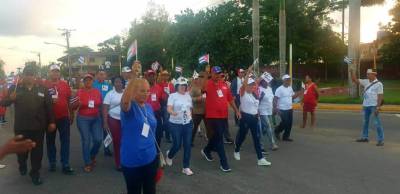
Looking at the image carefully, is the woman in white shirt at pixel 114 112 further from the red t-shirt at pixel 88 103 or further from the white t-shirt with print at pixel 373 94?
the white t-shirt with print at pixel 373 94

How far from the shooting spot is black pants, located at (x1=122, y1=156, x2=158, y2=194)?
460 centimetres

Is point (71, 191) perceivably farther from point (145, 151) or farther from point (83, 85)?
point (145, 151)

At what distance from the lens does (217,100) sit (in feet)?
27.6

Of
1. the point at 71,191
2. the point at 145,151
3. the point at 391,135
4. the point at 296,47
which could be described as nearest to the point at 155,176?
the point at 145,151

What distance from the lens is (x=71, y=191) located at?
6945 mm

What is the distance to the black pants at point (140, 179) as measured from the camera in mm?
4602

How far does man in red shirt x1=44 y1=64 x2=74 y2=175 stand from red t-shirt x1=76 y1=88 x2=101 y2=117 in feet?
0.87

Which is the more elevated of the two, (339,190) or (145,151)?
(145,151)

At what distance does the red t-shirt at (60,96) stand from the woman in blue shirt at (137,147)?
3.81 metres

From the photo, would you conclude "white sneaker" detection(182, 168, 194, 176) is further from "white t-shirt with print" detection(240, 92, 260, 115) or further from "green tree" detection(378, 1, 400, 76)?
"green tree" detection(378, 1, 400, 76)

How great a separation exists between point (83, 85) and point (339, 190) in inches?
186

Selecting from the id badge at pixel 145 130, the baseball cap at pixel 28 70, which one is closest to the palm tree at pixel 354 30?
the baseball cap at pixel 28 70

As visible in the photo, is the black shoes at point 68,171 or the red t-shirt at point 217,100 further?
the red t-shirt at point 217,100

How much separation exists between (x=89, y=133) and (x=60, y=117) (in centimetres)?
58
